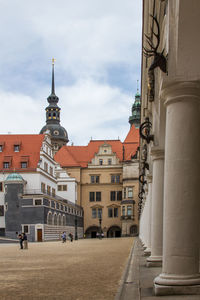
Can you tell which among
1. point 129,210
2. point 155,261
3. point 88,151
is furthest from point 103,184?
point 155,261

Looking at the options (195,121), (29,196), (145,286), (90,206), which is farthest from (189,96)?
(90,206)

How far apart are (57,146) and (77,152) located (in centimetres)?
2971

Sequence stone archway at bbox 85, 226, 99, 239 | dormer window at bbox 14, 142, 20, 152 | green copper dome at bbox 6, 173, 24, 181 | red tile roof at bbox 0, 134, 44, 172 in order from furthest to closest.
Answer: stone archway at bbox 85, 226, 99, 239, dormer window at bbox 14, 142, 20, 152, red tile roof at bbox 0, 134, 44, 172, green copper dome at bbox 6, 173, 24, 181

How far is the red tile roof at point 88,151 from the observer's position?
9862cm

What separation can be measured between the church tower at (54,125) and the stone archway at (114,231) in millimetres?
43606

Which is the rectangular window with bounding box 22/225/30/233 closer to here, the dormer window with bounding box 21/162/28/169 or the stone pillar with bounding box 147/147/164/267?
the dormer window with bounding box 21/162/28/169

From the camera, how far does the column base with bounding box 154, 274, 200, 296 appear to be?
7328mm

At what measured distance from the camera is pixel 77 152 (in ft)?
346

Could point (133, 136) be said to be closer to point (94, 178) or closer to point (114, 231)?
point (94, 178)

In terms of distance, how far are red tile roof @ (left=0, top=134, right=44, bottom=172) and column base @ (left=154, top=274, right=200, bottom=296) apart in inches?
2369

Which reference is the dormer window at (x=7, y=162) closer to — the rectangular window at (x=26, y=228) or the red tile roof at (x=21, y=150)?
the red tile roof at (x=21, y=150)

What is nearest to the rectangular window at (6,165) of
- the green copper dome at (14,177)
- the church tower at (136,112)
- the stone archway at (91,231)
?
the green copper dome at (14,177)

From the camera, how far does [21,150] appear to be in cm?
7181

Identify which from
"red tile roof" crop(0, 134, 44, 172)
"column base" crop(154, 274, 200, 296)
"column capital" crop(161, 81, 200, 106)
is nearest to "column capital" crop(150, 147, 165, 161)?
"column capital" crop(161, 81, 200, 106)
